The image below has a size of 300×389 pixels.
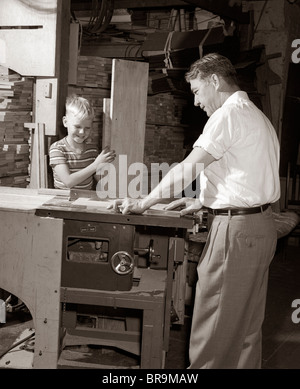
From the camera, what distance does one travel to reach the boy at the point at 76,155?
11.2ft

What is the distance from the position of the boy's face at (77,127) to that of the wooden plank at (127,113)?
16.9 inches

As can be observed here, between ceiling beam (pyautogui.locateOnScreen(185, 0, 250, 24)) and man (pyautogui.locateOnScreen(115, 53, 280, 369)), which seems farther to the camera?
ceiling beam (pyautogui.locateOnScreen(185, 0, 250, 24))

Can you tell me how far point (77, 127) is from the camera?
3525 millimetres

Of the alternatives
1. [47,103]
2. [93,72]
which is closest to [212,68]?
[47,103]

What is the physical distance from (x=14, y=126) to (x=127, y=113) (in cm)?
88

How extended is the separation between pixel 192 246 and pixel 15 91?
2.00 metres

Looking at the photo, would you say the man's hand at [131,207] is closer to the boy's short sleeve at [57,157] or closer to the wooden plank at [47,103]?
the boy's short sleeve at [57,157]

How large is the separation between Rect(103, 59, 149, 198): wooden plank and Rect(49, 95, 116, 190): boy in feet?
1.20

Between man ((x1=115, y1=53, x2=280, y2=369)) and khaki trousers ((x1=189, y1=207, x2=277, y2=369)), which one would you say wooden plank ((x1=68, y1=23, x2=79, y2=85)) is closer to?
man ((x1=115, y1=53, x2=280, y2=369))

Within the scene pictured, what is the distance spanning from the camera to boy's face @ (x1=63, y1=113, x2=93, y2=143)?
138 inches

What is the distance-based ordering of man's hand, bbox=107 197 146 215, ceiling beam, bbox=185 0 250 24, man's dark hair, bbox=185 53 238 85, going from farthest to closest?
1. ceiling beam, bbox=185 0 250 24
2. man's dark hair, bbox=185 53 238 85
3. man's hand, bbox=107 197 146 215

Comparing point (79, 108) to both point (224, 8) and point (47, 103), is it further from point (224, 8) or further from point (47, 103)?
point (224, 8)

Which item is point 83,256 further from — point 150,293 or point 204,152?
point 204,152

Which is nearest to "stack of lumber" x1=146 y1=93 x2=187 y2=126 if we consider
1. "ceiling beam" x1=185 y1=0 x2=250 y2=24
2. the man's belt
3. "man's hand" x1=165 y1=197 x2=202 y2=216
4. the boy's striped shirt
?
"ceiling beam" x1=185 y1=0 x2=250 y2=24
